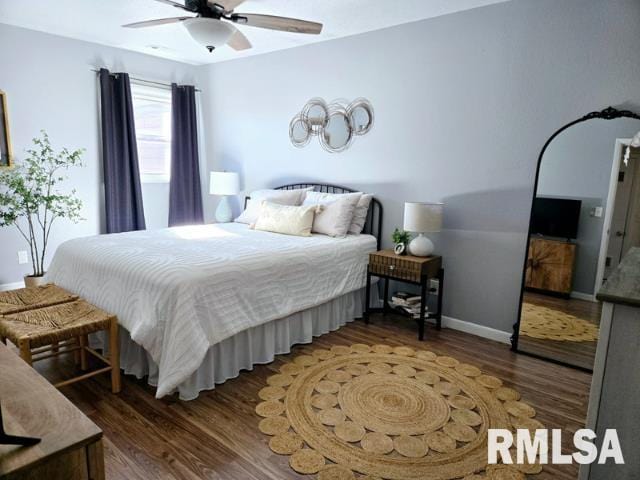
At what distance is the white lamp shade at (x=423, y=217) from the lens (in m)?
3.26

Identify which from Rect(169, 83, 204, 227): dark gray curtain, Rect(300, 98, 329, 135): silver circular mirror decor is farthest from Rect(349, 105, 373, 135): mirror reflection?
Rect(169, 83, 204, 227): dark gray curtain

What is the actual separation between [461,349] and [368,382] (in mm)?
969

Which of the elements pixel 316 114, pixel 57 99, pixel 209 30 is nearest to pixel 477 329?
pixel 316 114

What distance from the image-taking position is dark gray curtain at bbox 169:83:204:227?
5.21 m

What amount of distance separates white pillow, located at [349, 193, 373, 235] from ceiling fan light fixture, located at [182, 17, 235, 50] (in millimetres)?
1853

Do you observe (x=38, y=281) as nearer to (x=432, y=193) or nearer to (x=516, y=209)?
(x=432, y=193)

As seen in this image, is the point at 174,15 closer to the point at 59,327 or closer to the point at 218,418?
the point at 59,327

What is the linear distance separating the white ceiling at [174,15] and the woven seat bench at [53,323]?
7.75 ft

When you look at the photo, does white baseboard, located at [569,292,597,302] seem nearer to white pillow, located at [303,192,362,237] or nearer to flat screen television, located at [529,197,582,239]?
flat screen television, located at [529,197,582,239]

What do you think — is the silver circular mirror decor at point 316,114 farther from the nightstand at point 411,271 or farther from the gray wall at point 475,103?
the nightstand at point 411,271

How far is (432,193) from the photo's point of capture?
11.8 feet

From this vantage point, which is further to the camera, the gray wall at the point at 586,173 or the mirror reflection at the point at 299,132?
the mirror reflection at the point at 299,132

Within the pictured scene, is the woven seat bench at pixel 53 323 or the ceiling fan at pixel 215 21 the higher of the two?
the ceiling fan at pixel 215 21

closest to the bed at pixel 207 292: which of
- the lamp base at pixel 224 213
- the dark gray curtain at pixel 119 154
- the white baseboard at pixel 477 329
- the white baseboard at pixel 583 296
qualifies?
the white baseboard at pixel 477 329
